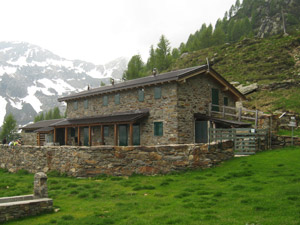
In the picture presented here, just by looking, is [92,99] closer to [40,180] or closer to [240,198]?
[40,180]

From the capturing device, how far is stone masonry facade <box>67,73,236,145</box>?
22422mm

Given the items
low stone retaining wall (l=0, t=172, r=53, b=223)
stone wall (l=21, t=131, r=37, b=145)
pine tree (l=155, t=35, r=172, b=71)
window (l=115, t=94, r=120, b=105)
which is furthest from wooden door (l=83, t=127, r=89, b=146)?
pine tree (l=155, t=35, r=172, b=71)

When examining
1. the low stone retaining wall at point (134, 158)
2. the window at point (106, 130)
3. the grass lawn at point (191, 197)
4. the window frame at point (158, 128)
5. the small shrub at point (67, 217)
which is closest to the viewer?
the grass lawn at point (191, 197)

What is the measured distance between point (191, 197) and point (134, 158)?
605 cm

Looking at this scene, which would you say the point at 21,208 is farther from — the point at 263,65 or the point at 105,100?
the point at 263,65

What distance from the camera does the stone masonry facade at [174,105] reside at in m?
22.4

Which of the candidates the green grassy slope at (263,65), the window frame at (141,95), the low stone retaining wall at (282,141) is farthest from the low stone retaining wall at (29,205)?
the green grassy slope at (263,65)

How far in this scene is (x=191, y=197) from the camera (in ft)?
32.8

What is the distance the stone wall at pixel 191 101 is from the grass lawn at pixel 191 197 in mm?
7517

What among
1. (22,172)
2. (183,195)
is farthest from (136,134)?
(183,195)

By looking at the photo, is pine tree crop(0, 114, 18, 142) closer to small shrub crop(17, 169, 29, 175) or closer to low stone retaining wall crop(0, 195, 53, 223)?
small shrub crop(17, 169, 29, 175)

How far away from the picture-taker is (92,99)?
30719 mm

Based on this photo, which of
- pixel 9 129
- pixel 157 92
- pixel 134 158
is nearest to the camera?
pixel 134 158

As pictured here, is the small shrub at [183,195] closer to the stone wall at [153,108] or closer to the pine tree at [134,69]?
the stone wall at [153,108]
